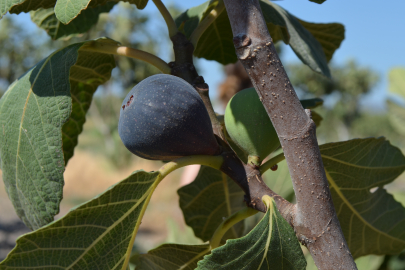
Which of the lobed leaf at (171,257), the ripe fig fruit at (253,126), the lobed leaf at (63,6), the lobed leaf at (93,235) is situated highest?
the lobed leaf at (63,6)

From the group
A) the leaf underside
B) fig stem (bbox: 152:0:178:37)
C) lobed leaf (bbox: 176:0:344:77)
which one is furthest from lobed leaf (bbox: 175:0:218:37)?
the leaf underside

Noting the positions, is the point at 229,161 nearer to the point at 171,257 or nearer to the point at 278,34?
the point at 171,257

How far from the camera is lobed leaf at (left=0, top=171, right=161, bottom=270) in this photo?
53cm

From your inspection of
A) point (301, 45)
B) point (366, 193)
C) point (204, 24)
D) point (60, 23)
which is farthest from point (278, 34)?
point (60, 23)

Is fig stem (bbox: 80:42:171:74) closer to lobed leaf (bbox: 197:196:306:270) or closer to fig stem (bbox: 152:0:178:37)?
fig stem (bbox: 152:0:178:37)

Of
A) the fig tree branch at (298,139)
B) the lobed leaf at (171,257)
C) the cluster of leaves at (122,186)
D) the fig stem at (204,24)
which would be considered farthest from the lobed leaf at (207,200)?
the fig tree branch at (298,139)

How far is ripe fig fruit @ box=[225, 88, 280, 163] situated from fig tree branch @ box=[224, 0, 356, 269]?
0.12 metres

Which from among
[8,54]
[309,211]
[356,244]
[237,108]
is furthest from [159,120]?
[8,54]

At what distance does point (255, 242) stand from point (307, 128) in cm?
19

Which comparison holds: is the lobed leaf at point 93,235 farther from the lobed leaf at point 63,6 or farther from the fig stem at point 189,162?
the lobed leaf at point 63,6

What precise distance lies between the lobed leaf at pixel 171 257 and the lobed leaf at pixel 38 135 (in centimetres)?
21

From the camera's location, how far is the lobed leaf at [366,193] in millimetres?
794

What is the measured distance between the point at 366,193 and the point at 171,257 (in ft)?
1.63

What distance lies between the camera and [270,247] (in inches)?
21.9
